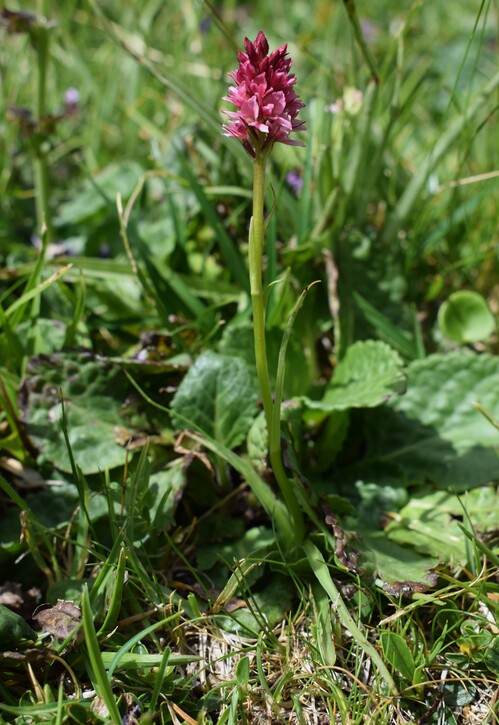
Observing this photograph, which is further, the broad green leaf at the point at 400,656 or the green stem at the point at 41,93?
the green stem at the point at 41,93

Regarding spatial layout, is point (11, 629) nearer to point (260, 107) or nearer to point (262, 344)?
point (262, 344)

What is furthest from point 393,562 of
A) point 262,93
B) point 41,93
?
point 41,93

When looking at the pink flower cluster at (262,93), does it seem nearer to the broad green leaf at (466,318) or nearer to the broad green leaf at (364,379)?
the broad green leaf at (364,379)

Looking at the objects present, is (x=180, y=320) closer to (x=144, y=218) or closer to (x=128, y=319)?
(x=128, y=319)

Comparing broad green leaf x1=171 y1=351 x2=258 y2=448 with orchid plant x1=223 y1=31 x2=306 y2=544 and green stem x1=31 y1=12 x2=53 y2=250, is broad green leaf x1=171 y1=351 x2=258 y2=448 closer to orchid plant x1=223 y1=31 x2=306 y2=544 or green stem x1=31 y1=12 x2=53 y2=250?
orchid plant x1=223 y1=31 x2=306 y2=544

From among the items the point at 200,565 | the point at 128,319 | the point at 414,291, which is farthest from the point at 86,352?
the point at 414,291

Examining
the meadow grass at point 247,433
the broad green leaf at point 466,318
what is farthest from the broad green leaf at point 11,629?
the broad green leaf at point 466,318
